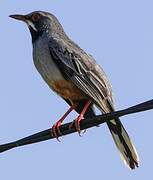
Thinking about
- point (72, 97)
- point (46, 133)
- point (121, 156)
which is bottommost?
point (121, 156)

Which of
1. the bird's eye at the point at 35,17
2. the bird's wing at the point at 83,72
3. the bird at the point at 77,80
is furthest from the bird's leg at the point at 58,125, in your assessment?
the bird's eye at the point at 35,17

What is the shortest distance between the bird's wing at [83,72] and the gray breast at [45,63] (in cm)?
7

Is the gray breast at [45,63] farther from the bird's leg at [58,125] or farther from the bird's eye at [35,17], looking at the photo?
the bird's eye at [35,17]

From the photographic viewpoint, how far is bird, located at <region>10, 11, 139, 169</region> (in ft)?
36.3

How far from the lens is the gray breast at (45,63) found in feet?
38.1

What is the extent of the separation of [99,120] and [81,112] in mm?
3037

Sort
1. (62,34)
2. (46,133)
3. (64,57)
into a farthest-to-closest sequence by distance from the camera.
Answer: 1. (62,34)
2. (64,57)
3. (46,133)

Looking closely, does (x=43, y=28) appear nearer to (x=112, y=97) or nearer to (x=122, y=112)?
(x=112, y=97)

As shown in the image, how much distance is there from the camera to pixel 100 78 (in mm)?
11617

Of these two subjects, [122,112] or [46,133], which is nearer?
[122,112]

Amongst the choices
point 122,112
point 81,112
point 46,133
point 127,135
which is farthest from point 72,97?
point 122,112

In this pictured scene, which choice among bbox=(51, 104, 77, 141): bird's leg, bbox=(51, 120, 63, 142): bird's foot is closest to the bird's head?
bbox=(51, 104, 77, 141): bird's leg

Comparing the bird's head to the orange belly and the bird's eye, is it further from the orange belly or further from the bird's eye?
the orange belly

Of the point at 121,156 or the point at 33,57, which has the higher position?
the point at 33,57
